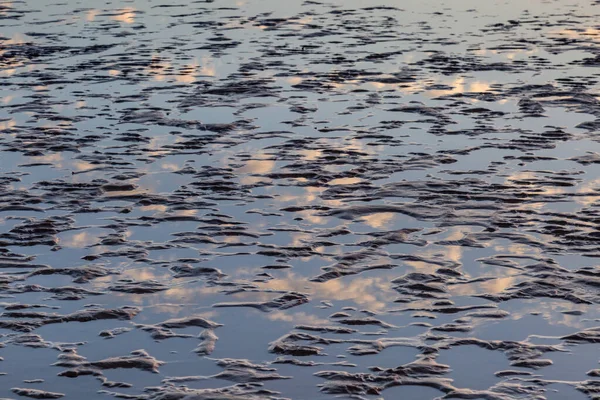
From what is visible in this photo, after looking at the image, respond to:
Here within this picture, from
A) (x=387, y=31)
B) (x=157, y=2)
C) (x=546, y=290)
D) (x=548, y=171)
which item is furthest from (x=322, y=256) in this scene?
(x=157, y=2)

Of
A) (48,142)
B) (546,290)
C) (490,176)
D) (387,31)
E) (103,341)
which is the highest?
(387,31)

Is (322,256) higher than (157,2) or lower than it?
lower

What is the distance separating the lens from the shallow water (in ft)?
20.8

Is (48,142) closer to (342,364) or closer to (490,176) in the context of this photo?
(490,176)

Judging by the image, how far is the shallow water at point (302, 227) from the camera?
6328mm

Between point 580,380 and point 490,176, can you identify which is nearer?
point 580,380

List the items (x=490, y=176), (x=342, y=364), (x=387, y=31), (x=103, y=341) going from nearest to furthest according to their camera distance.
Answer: (x=342, y=364) < (x=103, y=341) < (x=490, y=176) < (x=387, y=31)

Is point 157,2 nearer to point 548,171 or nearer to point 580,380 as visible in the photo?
point 548,171

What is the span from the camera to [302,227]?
29.9 ft

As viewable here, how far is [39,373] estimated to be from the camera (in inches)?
246

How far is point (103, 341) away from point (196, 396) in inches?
43.5

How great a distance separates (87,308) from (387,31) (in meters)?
16.2

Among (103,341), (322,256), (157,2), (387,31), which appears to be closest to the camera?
(103,341)

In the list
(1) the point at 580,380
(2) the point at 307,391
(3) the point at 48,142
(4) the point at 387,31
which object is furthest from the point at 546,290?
(4) the point at 387,31
